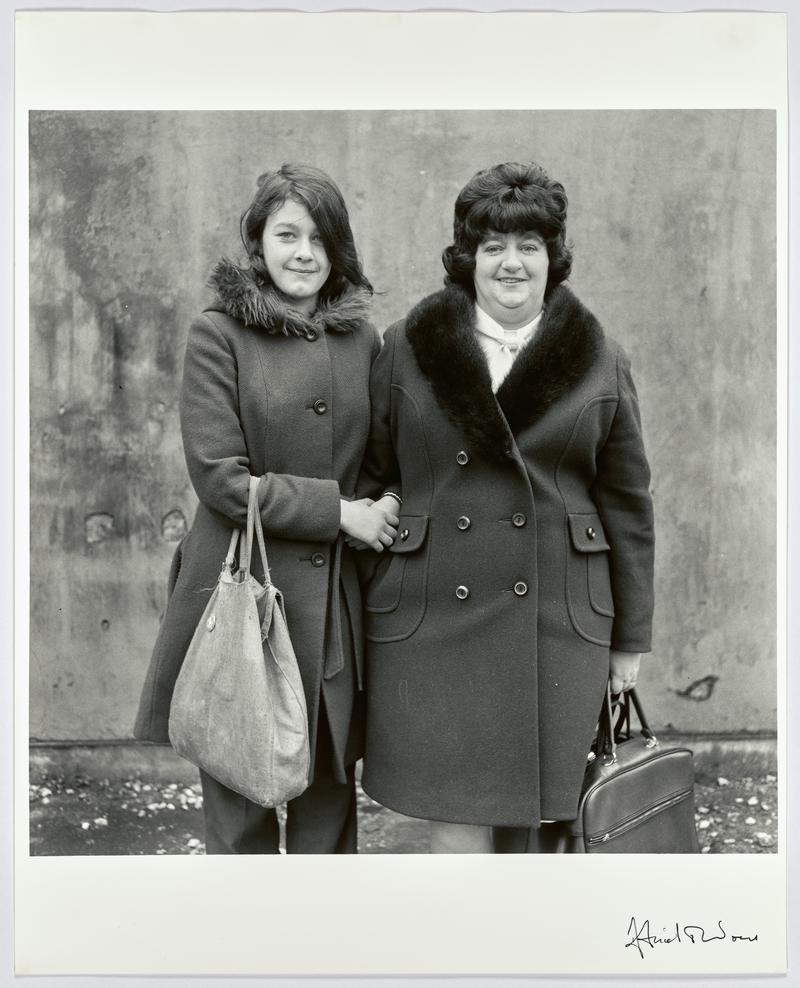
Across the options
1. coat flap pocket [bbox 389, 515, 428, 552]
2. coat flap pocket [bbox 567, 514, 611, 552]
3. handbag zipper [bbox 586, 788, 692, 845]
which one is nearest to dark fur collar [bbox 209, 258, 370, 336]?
coat flap pocket [bbox 389, 515, 428, 552]

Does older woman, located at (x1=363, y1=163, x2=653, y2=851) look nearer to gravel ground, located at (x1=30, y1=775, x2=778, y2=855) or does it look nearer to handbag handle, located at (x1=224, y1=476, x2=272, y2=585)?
handbag handle, located at (x1=224, y1=476, x2=272, y2=585)

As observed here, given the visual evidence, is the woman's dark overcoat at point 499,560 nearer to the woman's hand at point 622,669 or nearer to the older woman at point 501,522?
the older woman at point 501,522

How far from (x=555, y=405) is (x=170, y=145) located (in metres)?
1.77

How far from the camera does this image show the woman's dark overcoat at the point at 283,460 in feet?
9.15

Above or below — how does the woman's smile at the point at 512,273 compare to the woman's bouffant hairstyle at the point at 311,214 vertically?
below

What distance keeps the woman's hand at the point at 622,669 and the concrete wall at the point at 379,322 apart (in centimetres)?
70

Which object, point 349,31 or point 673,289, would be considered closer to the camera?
point 349,31

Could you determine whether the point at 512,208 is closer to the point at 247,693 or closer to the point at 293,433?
the point at 293,433

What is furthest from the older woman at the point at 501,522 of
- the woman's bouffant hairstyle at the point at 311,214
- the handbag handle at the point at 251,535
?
the handbag handle at the point at 251,535

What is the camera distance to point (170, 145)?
365 centimetres

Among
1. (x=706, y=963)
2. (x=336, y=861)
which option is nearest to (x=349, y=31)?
(x=336, y=861)

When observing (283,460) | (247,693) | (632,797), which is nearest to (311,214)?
(283,460)

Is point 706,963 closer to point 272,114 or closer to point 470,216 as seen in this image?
point 470,216

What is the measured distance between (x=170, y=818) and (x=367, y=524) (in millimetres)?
1804
